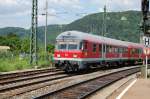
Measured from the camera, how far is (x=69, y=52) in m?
30.9

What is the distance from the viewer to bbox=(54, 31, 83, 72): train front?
30.6 m

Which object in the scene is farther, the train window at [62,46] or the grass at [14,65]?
the grass at [14,65]

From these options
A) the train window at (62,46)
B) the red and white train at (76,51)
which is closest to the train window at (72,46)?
the red and white train at (76,51)

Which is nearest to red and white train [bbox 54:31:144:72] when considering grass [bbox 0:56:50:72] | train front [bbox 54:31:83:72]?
train front [bbox 54:31:83:72]

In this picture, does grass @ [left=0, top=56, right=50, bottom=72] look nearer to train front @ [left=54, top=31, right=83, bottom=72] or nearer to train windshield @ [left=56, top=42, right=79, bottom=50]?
train front @ [left=54, top=31, right=83, bottom=72]

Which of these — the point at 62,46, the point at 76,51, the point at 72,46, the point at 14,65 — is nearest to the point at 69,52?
the point at 72,46

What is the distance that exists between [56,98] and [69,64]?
48.3 ft

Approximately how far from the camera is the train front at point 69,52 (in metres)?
30.6

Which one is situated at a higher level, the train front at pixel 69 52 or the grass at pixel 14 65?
the train front at pixel 69 52

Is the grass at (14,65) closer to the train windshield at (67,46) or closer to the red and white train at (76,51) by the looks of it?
the red and white train at (76,51)

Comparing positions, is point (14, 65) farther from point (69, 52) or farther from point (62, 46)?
point (69, 52)

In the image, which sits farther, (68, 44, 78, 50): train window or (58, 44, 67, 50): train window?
(58, 44, 67, 50): train window

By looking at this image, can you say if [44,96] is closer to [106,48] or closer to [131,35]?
[106,48]

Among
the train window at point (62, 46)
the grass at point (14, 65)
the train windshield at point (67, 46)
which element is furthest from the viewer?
the grass at point (14, 65)
